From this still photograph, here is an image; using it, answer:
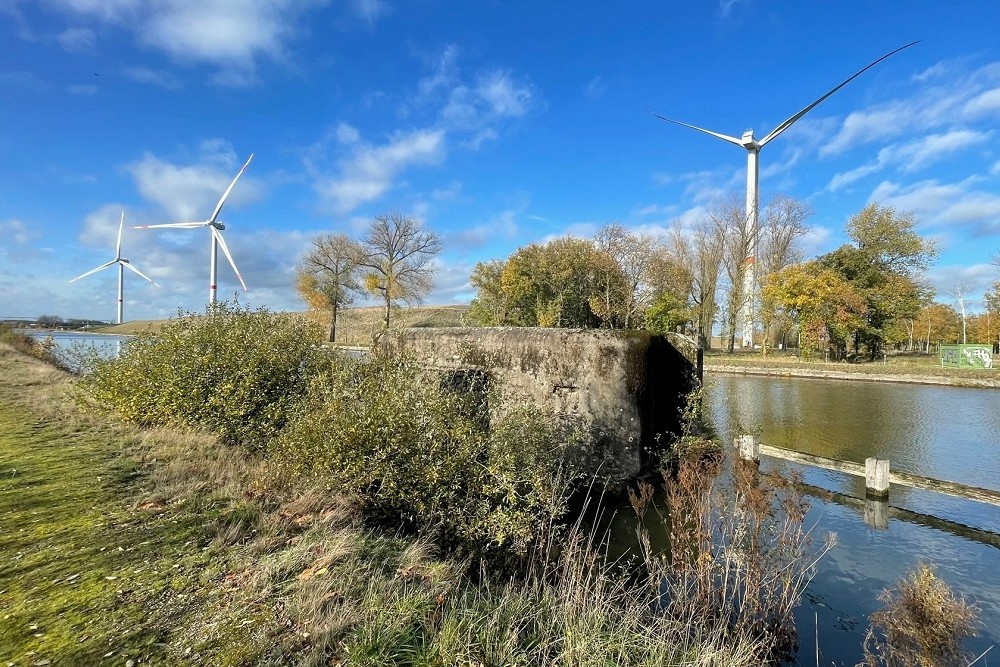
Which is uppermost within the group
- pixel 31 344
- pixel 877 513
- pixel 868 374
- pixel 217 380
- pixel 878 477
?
pixel 31 344

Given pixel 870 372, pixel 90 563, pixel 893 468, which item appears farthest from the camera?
pixel 870 372

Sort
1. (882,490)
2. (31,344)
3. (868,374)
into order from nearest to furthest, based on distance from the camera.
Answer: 1. (882,490)
2. (31,344)
3. (868,374)

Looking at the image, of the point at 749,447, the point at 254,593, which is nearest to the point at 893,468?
the point at 749,447

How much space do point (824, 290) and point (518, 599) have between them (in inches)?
1564

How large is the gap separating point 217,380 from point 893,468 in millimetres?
13636

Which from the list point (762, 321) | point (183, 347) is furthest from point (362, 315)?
point (183, 347)

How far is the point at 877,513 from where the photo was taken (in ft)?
29.1

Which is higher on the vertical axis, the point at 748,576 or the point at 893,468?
the point at 748,576

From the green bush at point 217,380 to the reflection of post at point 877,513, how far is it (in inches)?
396

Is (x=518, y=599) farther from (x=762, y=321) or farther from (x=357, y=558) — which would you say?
(x=762, y=321)

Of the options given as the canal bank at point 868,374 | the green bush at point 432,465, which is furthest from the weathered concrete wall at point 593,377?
the canal bank at point 868,374

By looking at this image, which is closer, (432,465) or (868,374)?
(432,465)

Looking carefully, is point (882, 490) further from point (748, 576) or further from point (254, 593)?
point (254, 593)

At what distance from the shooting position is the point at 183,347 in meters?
9.11
